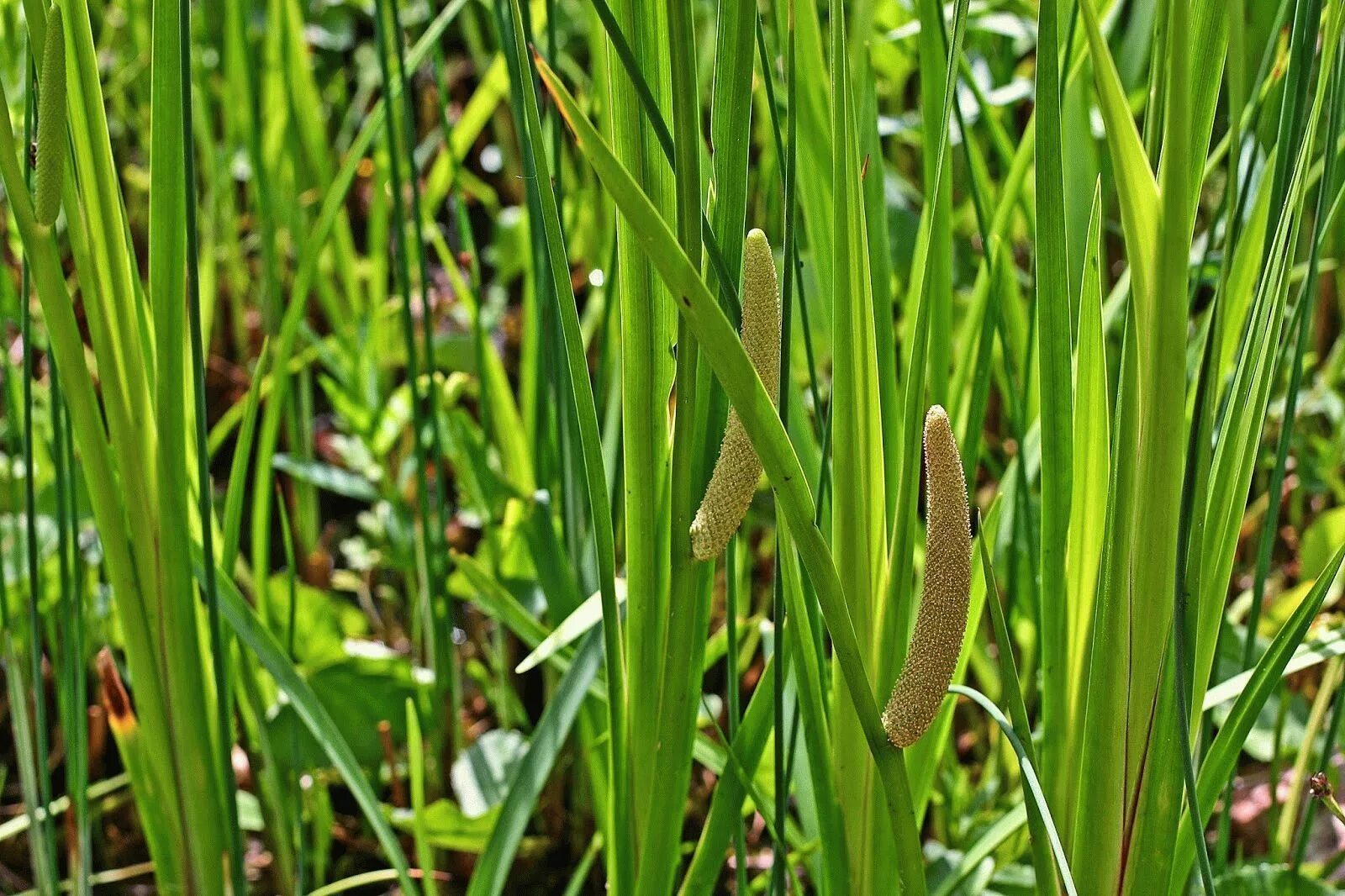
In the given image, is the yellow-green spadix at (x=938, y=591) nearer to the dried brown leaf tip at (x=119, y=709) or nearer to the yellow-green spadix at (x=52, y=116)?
the yellow-green spadix at (x=52, y=116)

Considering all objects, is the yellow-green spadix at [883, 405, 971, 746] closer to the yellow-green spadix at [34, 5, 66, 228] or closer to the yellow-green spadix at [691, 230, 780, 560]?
the yellow-green spadix at [691, 230, 780, 560]

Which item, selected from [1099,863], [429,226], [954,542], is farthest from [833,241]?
[429,226]

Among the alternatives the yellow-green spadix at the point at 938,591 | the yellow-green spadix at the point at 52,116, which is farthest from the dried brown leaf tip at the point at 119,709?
the yellow-green spadix at the point at 938,591

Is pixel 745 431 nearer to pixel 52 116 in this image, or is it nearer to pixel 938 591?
pixel 938 591

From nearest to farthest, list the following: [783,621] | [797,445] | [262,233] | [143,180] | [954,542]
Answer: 1. [954,542]
2. [783,621]
3. [797,445]
4. [262,233]
5. [143,180]

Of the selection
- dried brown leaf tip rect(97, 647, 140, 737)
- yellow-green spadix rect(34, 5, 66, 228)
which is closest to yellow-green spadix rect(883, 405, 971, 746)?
yellow-green spadix rect(34, 5, 66, 228)

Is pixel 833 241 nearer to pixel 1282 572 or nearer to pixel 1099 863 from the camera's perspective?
pixel 1099 863
